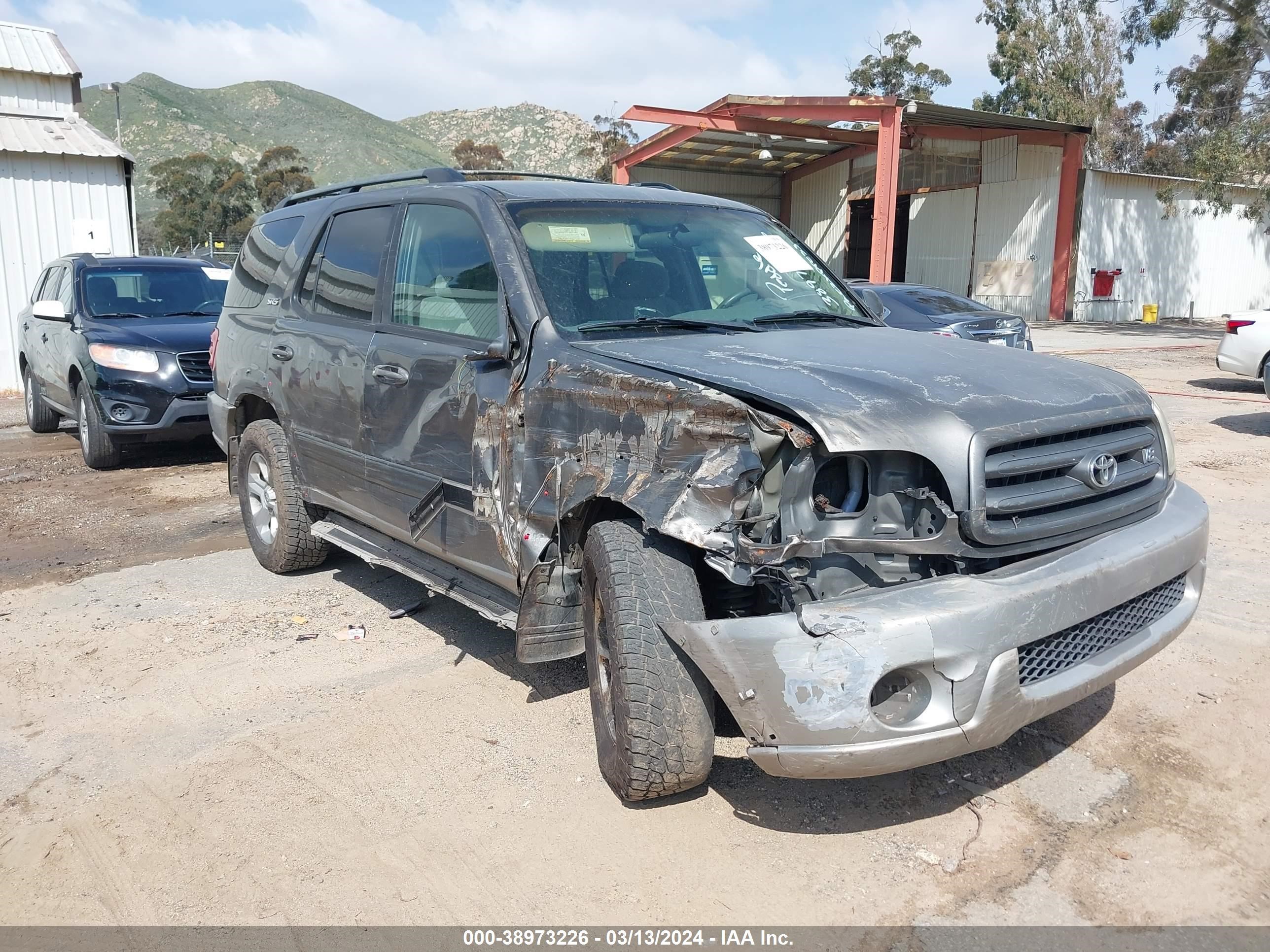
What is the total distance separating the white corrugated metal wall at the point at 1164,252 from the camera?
82.9 feet

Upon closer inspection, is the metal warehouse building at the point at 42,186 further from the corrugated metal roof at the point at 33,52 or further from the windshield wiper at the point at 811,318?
the windshield wiper at the point at 811,318

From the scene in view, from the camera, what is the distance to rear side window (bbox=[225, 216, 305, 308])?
5.63m

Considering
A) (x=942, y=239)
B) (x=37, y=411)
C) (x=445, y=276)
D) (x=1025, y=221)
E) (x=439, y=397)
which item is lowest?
(x=37, y=411)

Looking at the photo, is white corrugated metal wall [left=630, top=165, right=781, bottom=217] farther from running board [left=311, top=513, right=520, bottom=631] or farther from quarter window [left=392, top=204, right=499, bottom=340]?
quarter window [left=392, top=204, right=499, bottom=340]

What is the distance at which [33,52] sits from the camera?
1680 cm

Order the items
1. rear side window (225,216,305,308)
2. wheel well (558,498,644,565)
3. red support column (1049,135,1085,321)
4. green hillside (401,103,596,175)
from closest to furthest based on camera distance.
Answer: wheel well (558,498,644,565), rear side window (225,216,305,308), red support column (1049,135,1085,321), green hillside (401,103,596,175)

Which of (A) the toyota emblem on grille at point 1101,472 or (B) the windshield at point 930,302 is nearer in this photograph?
(A) the toyota emblem on grille at point 1101,472

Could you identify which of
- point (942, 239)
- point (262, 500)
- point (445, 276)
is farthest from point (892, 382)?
point (942, 239)

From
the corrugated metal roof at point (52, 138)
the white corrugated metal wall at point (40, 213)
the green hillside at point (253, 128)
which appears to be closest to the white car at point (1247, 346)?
the corrugated metal roof at point (52, 138)

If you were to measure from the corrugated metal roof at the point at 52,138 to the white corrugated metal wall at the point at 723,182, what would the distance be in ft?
52.3

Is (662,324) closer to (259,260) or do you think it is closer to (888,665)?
(888,665)

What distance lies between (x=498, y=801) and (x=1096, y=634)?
76.3 inches

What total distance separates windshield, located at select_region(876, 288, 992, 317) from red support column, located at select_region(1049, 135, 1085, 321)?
13475 mm

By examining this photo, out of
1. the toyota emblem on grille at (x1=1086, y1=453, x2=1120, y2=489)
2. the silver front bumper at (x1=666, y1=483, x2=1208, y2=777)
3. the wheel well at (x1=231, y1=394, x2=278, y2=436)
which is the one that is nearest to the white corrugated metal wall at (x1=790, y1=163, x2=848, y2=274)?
the wheel well at (x1=231, y1=394, x2=278, y2=436)
